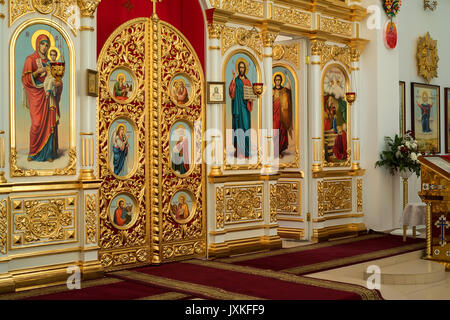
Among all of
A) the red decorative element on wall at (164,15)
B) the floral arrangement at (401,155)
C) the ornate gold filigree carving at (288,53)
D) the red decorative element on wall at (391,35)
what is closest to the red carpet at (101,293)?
the red decorative element on wall at (164,15)

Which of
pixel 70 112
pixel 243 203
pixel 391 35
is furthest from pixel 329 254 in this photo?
pixel 391 35

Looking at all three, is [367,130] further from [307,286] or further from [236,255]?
[307,286]

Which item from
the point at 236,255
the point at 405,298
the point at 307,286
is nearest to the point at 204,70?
the point at 236,255

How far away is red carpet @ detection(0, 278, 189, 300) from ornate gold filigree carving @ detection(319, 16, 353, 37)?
4991mm

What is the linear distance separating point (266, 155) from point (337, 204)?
189 cm

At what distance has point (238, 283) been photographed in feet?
20.1

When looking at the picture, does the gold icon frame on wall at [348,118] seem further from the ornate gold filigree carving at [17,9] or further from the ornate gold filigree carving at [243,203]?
the ornate gold filigree carving at [17,9]

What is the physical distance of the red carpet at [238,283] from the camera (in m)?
5.58

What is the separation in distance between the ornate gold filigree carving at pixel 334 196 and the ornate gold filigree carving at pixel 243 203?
1345mm

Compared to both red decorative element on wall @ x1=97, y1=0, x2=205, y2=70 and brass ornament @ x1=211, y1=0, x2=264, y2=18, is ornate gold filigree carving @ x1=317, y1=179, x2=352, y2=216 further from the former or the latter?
red decorative element on wall @ x1=97, y1=0, x2=205, y2=70

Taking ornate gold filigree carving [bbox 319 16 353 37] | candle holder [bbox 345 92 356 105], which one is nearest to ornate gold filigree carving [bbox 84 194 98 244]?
ornate gold filigree carving [bbox 319 16 353 37]

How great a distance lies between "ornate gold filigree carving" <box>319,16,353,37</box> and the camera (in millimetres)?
9273

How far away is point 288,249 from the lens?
840 centimetres
